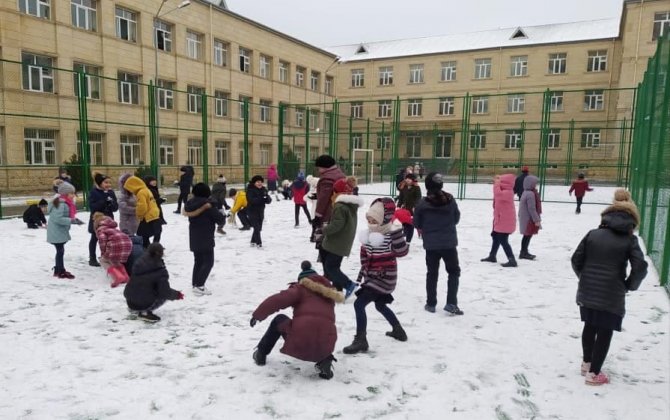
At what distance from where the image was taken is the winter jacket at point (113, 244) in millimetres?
6285

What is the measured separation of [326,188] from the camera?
21.0 ft

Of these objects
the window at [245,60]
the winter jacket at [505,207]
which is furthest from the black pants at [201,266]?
the window at [245,60]

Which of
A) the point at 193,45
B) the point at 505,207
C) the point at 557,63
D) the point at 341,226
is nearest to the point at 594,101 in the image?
the point at 557,63

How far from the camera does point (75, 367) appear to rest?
3.95 m

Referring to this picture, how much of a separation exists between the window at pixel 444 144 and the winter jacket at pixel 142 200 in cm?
3529

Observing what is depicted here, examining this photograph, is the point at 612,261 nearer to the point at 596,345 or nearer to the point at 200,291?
the point at 596,345

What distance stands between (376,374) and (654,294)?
4402 mm

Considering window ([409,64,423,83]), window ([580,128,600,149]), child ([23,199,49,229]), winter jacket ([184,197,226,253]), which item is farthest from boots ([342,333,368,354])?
window ([409,64,423,83])

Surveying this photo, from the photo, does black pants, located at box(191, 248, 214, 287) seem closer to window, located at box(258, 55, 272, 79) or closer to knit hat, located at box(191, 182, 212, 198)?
knit hat, located at box(191, 182, 212, 198)

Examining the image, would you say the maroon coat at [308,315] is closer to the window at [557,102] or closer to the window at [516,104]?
the window at [516,104]

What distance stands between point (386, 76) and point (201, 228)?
43.0m

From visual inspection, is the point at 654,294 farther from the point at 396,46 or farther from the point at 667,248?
the point at 396,46

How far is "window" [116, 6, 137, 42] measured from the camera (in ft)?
80.9

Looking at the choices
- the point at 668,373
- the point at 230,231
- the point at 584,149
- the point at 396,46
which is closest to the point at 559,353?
the point at 668,373
